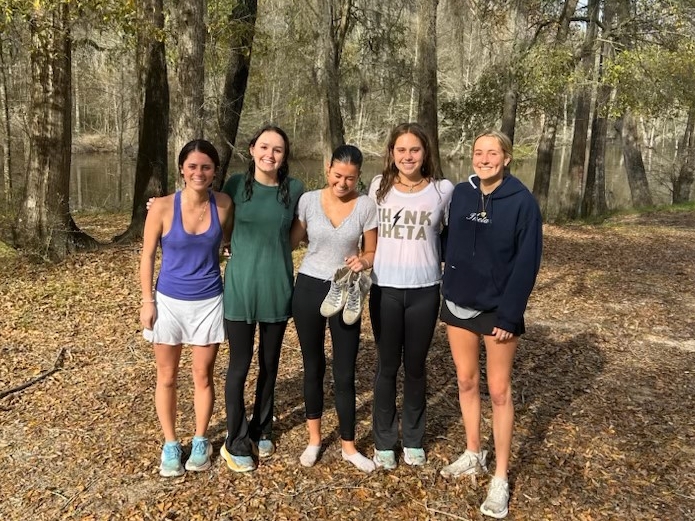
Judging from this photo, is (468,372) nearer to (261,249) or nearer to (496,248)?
(496,248)

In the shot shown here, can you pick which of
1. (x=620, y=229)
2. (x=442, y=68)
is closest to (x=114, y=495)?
(x=620, y=229)

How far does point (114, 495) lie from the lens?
2.97 m

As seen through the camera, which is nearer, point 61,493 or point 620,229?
point 61,493

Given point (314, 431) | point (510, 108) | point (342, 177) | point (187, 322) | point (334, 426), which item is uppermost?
point (510, 108)

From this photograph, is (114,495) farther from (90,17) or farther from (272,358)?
(90,17)

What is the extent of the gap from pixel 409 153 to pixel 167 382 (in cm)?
181

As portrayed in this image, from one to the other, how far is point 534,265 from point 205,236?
1.64 meters

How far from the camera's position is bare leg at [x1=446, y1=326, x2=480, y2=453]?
288cm

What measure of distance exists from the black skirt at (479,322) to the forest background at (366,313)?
0.94 m

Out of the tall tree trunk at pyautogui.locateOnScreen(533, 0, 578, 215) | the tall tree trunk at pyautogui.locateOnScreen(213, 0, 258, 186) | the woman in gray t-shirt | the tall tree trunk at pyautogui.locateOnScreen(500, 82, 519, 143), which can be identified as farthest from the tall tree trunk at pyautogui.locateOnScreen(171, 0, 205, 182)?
the tall tree trunk at pyautogui.locateOnScreen(533, 0, 578, 215)

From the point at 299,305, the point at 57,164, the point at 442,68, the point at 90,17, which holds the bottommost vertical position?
the point at 299,305

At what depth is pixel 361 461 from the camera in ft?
10.5

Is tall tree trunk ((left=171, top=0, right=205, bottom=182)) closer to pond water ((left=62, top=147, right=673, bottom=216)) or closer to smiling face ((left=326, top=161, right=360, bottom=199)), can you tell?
smiling face ((left=326, top=161, right=360, bottom=199))

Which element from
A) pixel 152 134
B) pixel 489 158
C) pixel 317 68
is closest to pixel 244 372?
pixel 489 158
